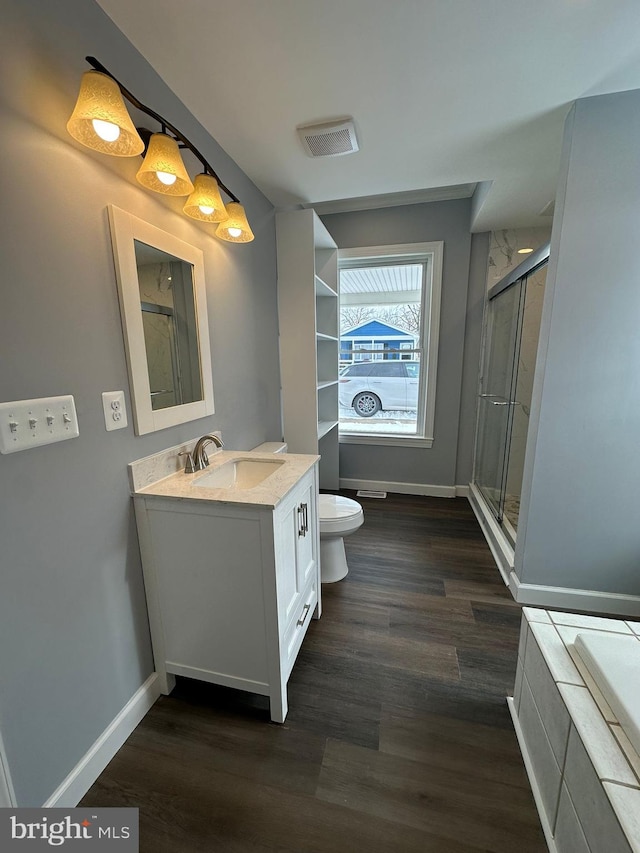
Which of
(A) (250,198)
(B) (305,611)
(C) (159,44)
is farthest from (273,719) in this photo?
(A) (250,198)

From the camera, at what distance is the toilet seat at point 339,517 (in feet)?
6.31

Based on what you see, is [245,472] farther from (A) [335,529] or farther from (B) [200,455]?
(A) [335,529]

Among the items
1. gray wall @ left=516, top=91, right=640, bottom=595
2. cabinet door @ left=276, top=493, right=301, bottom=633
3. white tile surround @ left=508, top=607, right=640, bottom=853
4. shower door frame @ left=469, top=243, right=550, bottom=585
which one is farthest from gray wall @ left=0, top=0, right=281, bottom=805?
shower door frame @ left=469, top=243, right=550, bottom=585

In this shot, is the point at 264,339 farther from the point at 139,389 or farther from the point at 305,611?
the point at 305,611

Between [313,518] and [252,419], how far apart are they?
79cm

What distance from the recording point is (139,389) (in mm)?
1220

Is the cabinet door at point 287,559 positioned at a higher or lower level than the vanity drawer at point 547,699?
higher

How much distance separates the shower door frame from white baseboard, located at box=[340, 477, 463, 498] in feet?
0.74

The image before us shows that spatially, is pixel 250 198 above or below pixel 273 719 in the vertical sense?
above

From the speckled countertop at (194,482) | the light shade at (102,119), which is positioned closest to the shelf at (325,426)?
the speckled countertop at (194,482)

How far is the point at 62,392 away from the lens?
96cm

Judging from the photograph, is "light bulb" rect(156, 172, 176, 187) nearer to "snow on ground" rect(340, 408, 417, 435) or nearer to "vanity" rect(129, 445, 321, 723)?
"vanity" rect(129, 445, 321, 723)

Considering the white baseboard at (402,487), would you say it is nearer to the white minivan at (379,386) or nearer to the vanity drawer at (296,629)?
the white minivan at (379,386)

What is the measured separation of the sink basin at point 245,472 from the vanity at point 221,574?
18 centimetres
